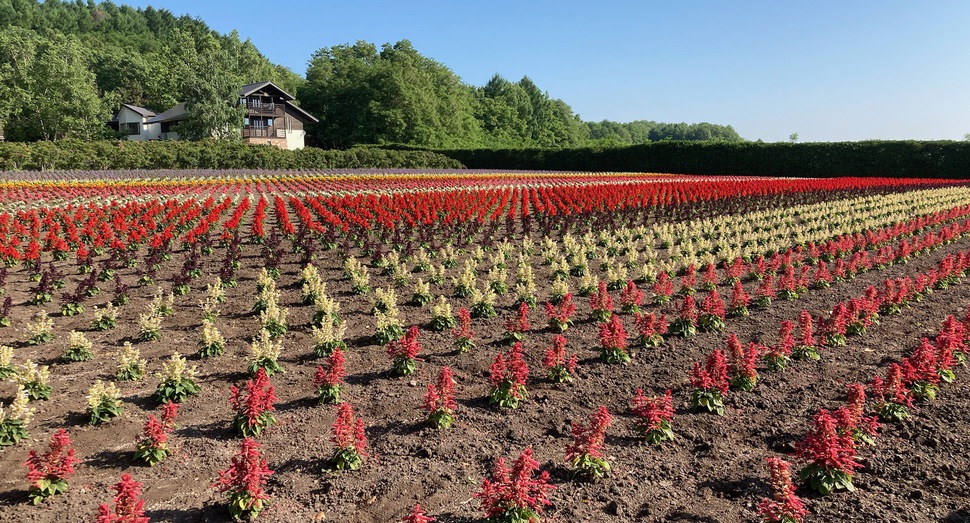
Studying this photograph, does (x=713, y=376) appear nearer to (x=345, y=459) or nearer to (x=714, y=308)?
(x=714, y=308)

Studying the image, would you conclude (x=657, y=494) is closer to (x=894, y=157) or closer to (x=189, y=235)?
(x=189, y=235)

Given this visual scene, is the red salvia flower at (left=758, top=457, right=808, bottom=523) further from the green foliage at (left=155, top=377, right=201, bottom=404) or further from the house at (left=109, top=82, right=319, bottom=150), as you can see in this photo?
the house at (left=109, top=82, right=319, bottom=150)

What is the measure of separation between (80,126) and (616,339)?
67344 mm

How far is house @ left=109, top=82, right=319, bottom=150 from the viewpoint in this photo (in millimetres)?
67312

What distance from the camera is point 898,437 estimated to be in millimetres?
5574

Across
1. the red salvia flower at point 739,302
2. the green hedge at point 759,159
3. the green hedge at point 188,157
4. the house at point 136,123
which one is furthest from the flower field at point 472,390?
the house at point 136,123

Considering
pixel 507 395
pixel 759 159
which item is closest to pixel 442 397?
pixel 507 395

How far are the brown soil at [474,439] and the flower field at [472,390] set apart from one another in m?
0.03

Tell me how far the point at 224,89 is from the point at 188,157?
15.1m

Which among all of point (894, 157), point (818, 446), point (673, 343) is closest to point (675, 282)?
point (673, 343)

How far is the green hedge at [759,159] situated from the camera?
4016cm

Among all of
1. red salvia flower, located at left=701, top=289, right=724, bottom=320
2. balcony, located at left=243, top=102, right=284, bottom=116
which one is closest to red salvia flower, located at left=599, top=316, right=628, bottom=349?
red salvia flower, located at left=701, top=289, right=724, bottom=320

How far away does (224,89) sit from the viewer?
5641cm

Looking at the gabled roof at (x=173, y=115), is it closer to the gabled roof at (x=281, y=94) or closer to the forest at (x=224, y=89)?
the forest at (x=224, y=89)
